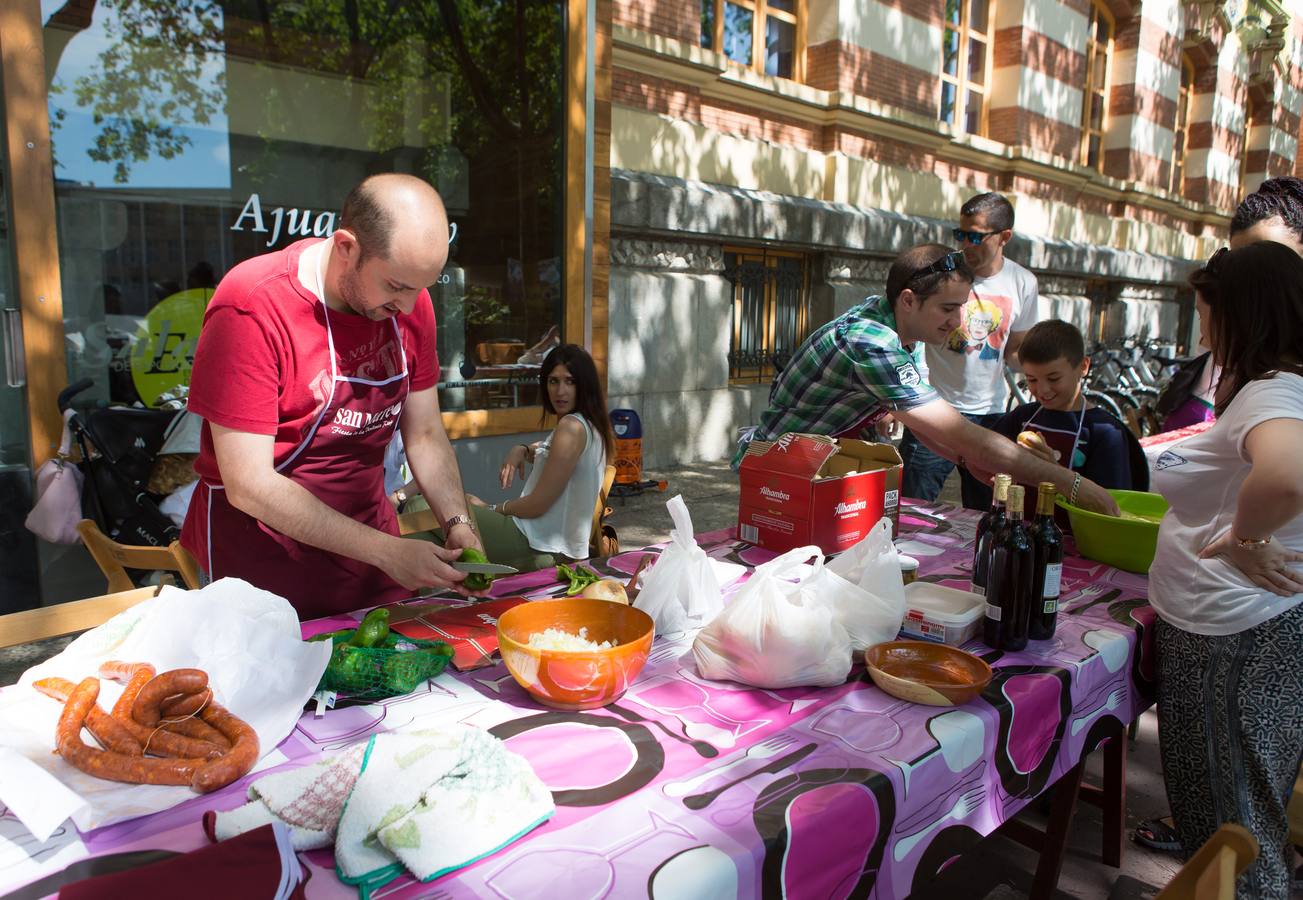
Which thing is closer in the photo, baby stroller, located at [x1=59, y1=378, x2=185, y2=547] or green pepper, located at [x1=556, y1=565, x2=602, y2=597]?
green pepper, located at [x1=556, y1=565, x2=602, y2=597]

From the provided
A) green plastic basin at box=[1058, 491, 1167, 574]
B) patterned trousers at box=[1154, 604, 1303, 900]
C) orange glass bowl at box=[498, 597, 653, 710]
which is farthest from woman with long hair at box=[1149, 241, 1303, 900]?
orange glass bowl at box=[498, 597, 653, 710]

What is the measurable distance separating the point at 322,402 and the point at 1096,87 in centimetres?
1760

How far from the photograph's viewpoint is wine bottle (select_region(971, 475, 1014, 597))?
1841mm

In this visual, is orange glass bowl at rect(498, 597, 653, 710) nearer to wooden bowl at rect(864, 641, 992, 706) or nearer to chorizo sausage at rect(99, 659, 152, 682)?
wooden bowl at rect(864, 641, 992, 706)

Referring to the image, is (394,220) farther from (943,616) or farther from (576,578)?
(943,616)

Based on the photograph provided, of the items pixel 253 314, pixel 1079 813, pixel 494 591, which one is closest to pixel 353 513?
pixel 494 591

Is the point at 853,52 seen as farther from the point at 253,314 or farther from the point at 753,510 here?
the point at 253,314

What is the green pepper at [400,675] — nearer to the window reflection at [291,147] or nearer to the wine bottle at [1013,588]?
the wine bottle at [1013,588]

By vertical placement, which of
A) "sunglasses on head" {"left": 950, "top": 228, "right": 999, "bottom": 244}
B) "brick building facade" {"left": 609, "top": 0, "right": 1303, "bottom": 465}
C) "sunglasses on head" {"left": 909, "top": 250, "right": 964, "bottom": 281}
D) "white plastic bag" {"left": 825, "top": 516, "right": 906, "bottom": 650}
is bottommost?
"white plastic bag" {"left": 825, "top": 516, "right": 906, "bottom": 650}

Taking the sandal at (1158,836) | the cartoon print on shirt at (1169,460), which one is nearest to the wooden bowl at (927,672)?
the cartoon print on shirt at (1169,460)

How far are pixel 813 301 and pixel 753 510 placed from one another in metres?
7.83

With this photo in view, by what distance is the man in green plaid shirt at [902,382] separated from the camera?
2.56m

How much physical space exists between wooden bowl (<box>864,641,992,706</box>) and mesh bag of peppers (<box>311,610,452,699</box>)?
2.85ft

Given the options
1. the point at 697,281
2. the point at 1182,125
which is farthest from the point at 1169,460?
the point at 1182,125
